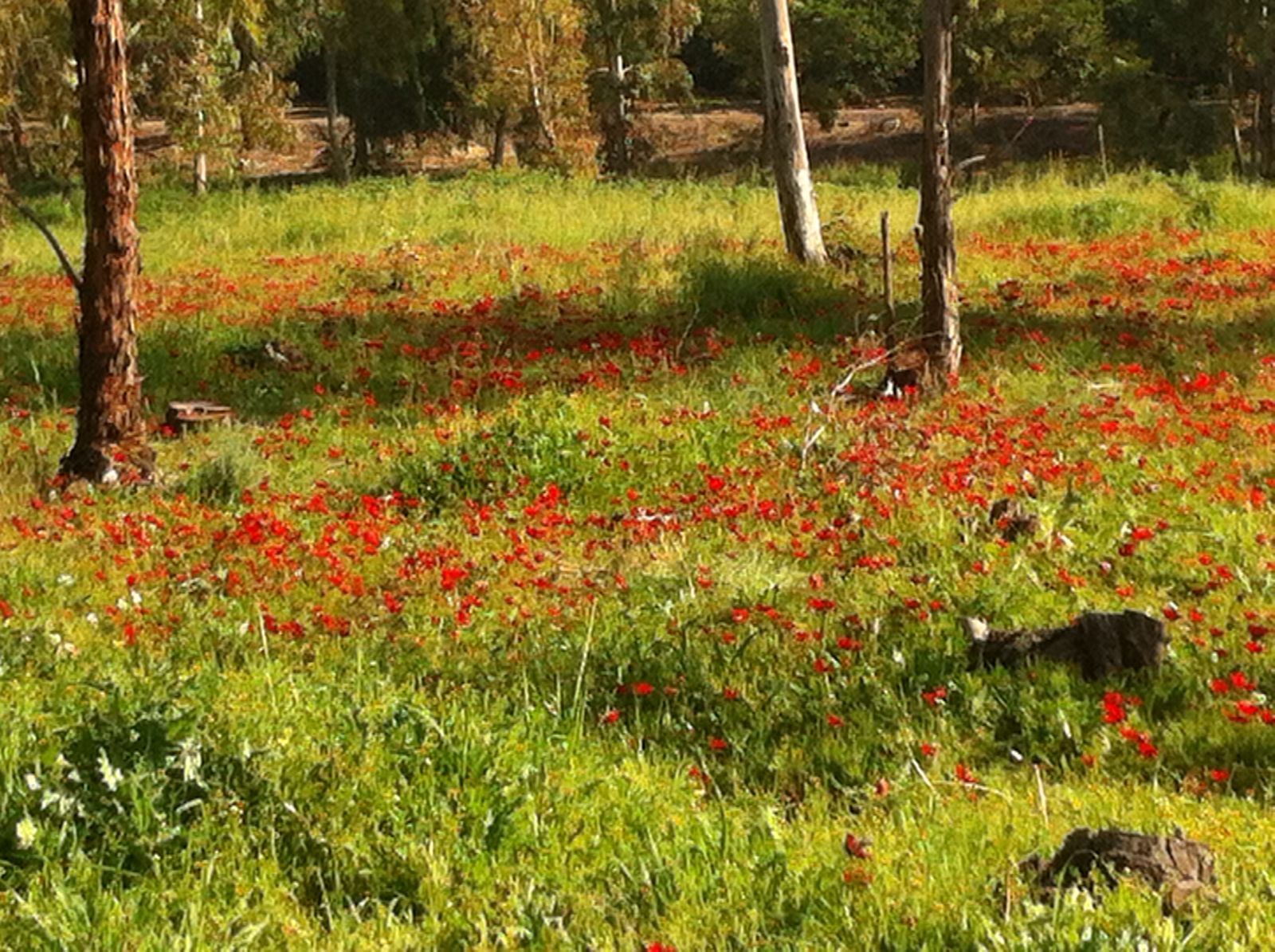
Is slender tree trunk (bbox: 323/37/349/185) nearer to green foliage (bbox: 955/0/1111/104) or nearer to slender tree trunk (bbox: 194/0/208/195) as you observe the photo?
slender tree trunk (bbox: 194/0/208/195)

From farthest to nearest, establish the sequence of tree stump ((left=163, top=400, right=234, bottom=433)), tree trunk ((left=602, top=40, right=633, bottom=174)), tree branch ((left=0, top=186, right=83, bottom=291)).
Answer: tree trunk ((left=602, top=40, right=633, bottom=174))
tree stump ((left=163, top=400, right=234, bottom=433))
tree branch ((left=0, top=186, right=83, bottom=291))

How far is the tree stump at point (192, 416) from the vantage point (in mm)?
9516

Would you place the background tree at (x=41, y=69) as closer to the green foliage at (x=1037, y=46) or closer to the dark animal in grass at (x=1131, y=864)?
the green foliage at (x=1037, y=46)

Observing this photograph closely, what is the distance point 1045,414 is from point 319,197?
58.2 ft

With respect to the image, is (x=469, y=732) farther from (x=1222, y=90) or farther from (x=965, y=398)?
(x=1222, y=90)

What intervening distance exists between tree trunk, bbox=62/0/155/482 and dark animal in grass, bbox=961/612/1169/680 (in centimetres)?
555

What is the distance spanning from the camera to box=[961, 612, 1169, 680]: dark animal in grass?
16.3 feet

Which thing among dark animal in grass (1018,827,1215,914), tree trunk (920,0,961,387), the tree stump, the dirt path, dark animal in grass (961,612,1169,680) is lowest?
dark animal in grass (961,612,1169,680)

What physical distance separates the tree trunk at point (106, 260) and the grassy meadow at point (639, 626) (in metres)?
0.39

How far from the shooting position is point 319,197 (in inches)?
928

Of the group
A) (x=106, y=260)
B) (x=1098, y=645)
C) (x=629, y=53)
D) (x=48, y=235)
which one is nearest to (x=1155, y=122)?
(x=629, y=53)

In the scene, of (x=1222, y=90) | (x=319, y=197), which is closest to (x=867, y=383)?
(x=319, y=197)

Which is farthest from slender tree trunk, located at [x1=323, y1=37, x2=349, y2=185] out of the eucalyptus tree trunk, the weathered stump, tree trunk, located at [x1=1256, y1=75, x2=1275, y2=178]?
the weathered stump

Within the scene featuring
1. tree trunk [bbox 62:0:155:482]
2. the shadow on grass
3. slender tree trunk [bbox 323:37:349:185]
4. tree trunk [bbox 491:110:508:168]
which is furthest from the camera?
tree trunk [bbox 491:110:508:168]
